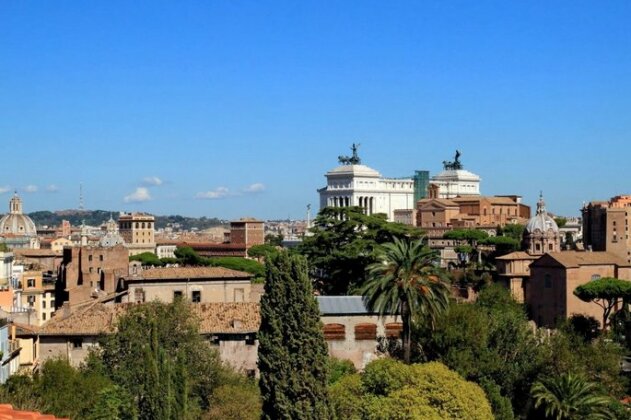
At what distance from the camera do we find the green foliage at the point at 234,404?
33.2 m

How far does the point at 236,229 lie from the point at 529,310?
93952mm

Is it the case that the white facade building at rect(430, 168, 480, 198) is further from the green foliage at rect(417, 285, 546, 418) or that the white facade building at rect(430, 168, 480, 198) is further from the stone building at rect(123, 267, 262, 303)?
the green foliage at rect(417, 285, 546, 418)

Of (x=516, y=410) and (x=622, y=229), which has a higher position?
(x=622, y=229)

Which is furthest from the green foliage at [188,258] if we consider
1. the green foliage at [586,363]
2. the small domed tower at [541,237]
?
the green foliage at [586,363]

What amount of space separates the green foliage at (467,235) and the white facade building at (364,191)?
133ft

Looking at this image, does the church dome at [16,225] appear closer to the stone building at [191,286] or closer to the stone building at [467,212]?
the stone building at [467,212]

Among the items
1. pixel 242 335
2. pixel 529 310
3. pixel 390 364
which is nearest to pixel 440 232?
pixel 529 310

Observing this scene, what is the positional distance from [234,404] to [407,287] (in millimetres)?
7953

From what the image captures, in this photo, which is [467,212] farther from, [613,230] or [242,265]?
[242,265]

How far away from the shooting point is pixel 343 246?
5894cm

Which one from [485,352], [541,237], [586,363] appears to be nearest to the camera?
[485,352]

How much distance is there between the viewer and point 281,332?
31172mm

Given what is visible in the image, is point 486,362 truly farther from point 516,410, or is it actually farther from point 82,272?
point 82,272

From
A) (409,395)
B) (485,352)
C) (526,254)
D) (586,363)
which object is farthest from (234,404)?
(526,254)
